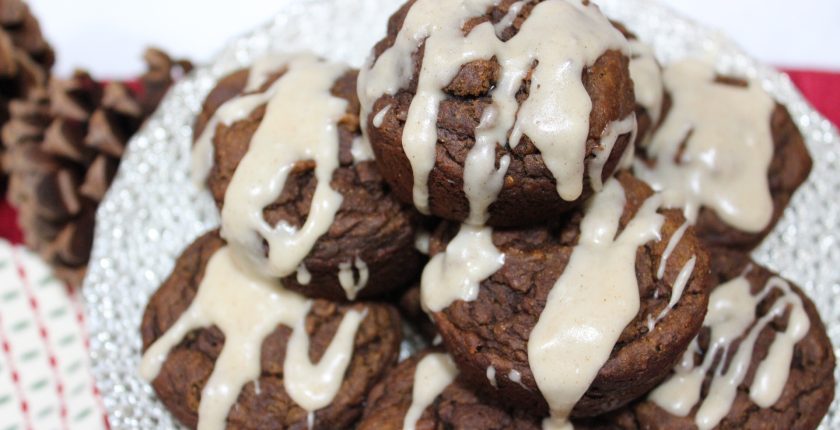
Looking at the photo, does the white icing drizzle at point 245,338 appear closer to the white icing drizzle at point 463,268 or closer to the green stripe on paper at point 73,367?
the white icing drizzle at point 463,268

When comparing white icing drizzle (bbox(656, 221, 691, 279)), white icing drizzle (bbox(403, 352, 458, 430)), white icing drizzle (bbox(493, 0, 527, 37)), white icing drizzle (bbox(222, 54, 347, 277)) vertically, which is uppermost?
white icing drizzle (bbox(493, 0, 527, 37))

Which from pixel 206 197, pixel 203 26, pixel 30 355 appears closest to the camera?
pixel 206 197

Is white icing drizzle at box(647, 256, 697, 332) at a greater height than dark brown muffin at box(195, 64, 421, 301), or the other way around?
dark brown muffin at box(195, 64, 421, 301)

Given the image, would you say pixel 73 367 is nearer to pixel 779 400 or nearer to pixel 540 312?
pixel 540 312

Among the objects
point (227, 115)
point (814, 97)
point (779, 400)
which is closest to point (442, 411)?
point (779, 400)

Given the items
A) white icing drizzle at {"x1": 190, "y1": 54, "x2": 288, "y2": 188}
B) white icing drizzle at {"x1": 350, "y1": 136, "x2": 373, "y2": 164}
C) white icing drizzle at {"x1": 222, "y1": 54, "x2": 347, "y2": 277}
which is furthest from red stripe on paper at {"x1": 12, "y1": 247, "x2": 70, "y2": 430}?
white icing drizzle at {"x1": 350, "y1": 136, "x2": 373, "y2": 164}

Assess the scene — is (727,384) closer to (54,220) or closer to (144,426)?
(144,426)

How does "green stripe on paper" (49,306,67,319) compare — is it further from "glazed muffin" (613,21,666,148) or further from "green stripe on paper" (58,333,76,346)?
"glazed muffin" (613,21,666,148)
